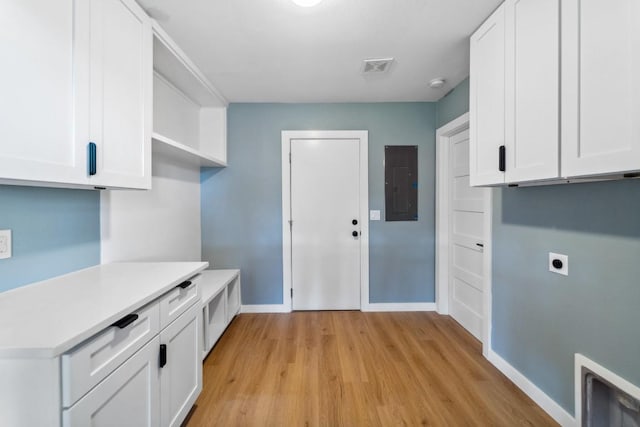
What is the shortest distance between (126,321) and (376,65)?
232cm

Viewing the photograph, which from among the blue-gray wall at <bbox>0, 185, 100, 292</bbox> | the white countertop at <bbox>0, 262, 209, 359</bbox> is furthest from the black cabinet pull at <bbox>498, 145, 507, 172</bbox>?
the blue-gray wall at <bbox>0, 185, 100, 292</bbox>

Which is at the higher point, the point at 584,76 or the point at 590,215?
the point at 584,76

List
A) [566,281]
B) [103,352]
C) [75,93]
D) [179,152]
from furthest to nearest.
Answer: [179,152], [566,281], [75,93], [103,352]

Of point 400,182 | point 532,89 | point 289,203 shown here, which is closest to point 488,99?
point 532,89

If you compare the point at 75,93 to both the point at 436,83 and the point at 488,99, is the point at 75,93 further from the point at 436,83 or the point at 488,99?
the point at 436,83

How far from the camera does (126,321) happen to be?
3.08 feet

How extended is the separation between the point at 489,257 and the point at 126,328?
7.48ft

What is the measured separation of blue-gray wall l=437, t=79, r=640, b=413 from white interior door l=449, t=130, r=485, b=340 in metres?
0.41

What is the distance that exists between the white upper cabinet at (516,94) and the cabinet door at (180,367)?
1936 millimetres

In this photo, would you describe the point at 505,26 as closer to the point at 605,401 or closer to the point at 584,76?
the point at 584,76

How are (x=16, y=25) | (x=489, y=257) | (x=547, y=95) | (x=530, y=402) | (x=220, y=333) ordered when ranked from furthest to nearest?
(x=220, y=333) < (x=489, y=257) < (x=530, y=402) < (x=547, y=95) < (x=16, y=25)

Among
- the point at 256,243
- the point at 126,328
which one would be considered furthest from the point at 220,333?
the point at 126,328

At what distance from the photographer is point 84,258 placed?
150 cm

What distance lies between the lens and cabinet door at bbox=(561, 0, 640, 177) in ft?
2.90
